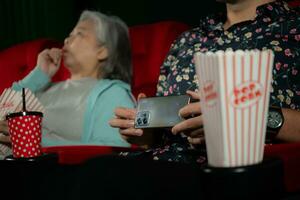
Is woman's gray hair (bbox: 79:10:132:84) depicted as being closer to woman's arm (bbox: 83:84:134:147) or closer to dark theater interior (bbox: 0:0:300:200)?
dark theater interior (bbox: 0:0:300:200)

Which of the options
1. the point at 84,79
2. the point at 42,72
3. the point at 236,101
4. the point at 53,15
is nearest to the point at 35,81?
the point at 42,72

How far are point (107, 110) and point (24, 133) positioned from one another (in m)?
0.82

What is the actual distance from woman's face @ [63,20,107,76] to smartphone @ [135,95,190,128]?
87 centimetres

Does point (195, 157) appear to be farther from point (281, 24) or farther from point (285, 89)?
point (281, 24)

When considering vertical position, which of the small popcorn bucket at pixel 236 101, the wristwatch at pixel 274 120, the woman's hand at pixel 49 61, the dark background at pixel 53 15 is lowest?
the wristwatch at pixel 274 120

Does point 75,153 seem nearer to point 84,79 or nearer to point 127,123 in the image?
point 127,123

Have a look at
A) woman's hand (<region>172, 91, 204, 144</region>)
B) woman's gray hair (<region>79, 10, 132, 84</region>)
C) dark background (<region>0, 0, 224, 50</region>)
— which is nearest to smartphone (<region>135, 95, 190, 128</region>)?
woman's hand (<region>172, 91, 204, 144</region>)

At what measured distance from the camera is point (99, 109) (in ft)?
6.77

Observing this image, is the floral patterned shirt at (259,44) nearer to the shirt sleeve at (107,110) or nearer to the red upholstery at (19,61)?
the shirt sleeve at (107,110)

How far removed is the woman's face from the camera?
2.22m

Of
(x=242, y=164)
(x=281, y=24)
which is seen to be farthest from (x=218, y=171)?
(x=281, y=24)

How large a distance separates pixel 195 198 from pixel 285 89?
61cm

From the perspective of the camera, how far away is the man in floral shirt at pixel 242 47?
145cm

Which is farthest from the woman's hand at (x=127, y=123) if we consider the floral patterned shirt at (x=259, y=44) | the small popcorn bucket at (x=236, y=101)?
the small popcorn bucket at (x=236, y=101)
